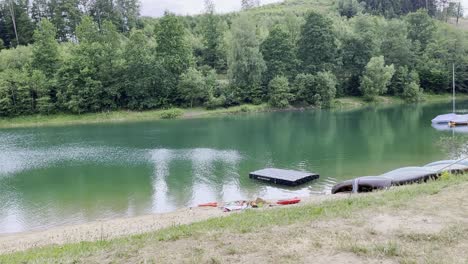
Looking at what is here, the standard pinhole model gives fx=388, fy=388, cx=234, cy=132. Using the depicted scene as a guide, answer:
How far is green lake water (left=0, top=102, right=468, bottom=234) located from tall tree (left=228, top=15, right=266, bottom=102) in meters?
13.7

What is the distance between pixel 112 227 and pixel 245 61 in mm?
52547

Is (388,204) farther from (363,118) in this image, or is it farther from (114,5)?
(114,5)

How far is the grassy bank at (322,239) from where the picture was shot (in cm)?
714

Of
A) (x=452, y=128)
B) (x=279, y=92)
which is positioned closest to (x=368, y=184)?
(x=452, y=128)

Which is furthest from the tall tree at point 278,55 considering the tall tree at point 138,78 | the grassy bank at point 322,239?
the grassy bank at point 322,239

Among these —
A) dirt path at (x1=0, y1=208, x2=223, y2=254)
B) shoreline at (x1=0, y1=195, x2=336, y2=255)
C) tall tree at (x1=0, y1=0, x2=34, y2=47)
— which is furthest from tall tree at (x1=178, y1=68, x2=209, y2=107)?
dirt path at (x1=0, y1=208, x2=223, y2=254)

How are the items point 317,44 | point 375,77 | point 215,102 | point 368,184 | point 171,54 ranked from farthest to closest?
point 317,44, point 375,77, point 171,54, point 215,102, point 368,184

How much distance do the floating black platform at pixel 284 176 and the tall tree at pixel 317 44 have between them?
49.4m

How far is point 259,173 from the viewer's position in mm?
25875

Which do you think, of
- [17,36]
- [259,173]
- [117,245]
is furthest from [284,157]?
[17,36]

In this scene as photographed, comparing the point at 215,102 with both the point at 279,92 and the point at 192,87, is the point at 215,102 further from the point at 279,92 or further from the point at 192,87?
the point at 279,92

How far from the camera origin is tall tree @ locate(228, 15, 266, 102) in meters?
66.9

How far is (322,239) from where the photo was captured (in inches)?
314

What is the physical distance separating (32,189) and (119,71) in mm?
43641
